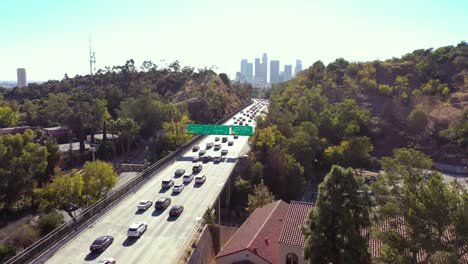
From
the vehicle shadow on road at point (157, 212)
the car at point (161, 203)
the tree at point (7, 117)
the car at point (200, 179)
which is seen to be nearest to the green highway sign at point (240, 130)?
the car at point (200, 179)

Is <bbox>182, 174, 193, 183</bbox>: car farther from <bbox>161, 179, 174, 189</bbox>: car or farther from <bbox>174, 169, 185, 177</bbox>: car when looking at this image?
<bbox>174, 169, 185, 177</bbox>: car

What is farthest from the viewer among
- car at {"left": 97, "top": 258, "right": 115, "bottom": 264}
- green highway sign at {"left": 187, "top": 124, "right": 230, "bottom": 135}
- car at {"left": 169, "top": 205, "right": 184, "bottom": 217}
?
green highway sign at {"left": 187, "top": 124, "right": 230, "bottom": 135}

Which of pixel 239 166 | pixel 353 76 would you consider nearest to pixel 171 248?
pixel 239 166

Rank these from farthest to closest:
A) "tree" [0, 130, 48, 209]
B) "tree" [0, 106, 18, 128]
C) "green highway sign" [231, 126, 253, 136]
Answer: "tree" [0, 106, 18, 128], "green highway sign" [231, 126, 253, 136], "tree" [0, 130, 48, 209]

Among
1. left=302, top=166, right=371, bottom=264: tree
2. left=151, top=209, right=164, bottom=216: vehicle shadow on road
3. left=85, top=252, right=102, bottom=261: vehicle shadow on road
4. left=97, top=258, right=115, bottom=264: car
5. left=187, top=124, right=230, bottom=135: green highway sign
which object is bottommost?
left=151, top=209, right=164, bottom=216: vehicle shadow on road

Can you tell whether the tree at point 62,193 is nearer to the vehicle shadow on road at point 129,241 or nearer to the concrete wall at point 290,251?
the vehicle shadow on road at point 129,241

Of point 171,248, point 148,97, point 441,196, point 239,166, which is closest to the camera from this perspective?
point 441,196

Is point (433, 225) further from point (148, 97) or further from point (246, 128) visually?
point (148, 97)

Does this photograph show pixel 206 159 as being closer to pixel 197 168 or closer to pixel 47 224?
pixel 197 168

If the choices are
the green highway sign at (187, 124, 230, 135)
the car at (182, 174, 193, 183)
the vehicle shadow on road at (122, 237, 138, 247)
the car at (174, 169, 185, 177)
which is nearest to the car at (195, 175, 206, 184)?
the car at (182, 174, 193, 183)
